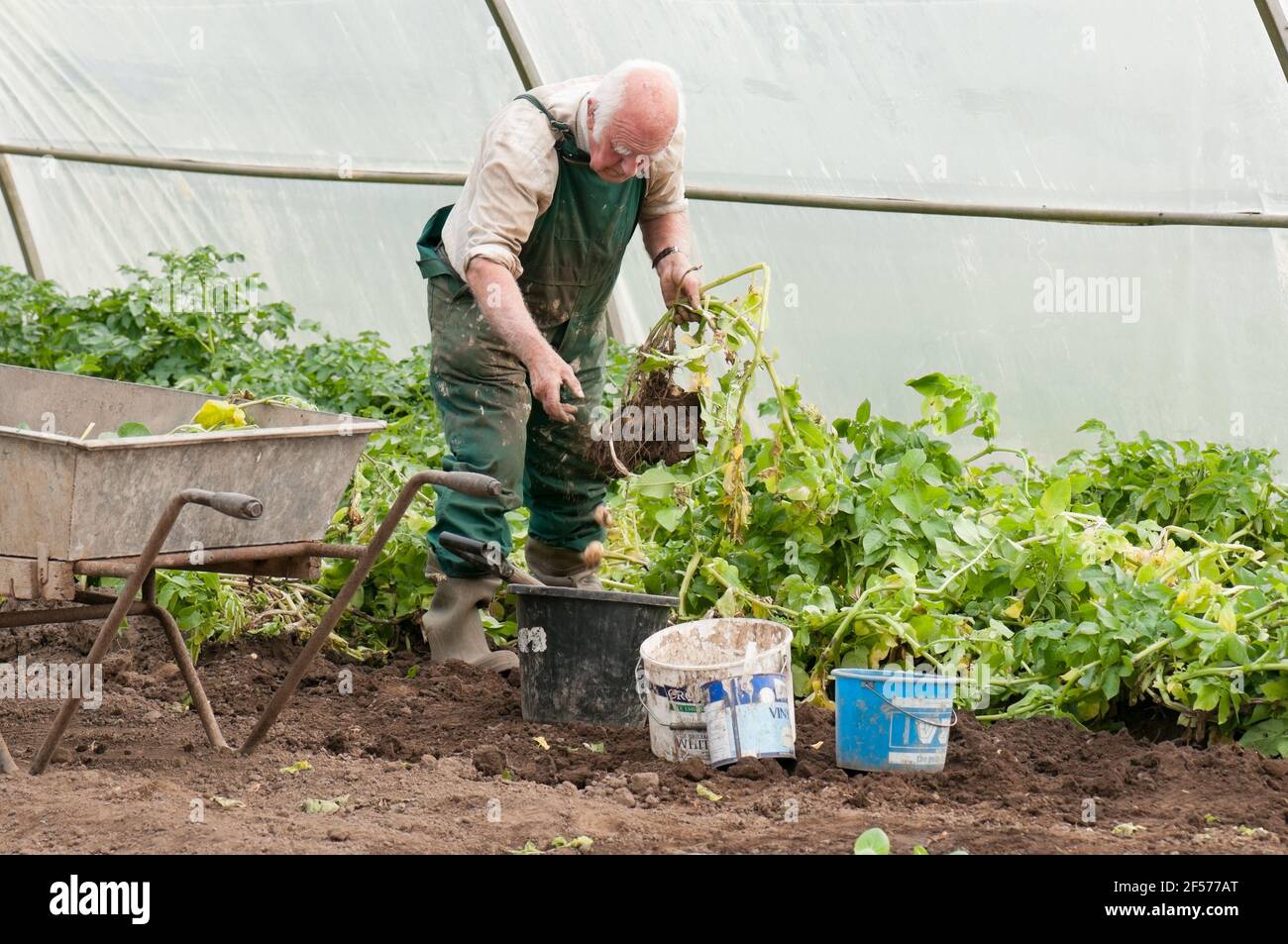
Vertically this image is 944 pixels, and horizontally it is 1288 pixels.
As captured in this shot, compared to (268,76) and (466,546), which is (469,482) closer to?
(466,546)

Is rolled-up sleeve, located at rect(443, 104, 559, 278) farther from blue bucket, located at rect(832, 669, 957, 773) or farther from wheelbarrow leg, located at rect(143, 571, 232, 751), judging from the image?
blue bucket, located at rect(832, 669, 957, 773)

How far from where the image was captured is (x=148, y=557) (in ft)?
10.7

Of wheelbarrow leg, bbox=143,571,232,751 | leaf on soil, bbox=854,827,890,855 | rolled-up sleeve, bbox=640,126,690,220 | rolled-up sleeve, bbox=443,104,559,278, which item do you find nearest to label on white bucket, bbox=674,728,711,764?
leaf on soil, bbox=854,827,890,855

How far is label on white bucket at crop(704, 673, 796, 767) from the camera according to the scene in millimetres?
3625

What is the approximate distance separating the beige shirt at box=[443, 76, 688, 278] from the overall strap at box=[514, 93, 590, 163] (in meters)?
0.01

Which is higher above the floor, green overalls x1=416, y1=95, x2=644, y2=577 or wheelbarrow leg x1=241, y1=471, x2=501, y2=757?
green overalls x1=416, y1=95, x2=644, y2=577

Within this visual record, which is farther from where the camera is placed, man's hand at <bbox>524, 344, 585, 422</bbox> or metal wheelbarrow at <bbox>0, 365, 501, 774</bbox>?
man's hand at <bbox>524, 344, 585, 422</bbox>

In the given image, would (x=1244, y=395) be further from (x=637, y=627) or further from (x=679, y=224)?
(x=637, y=627)

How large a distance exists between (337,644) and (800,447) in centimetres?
166

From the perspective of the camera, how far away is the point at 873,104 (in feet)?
20.8

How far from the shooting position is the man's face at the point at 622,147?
156 inches

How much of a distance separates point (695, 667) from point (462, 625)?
48.2 inches
